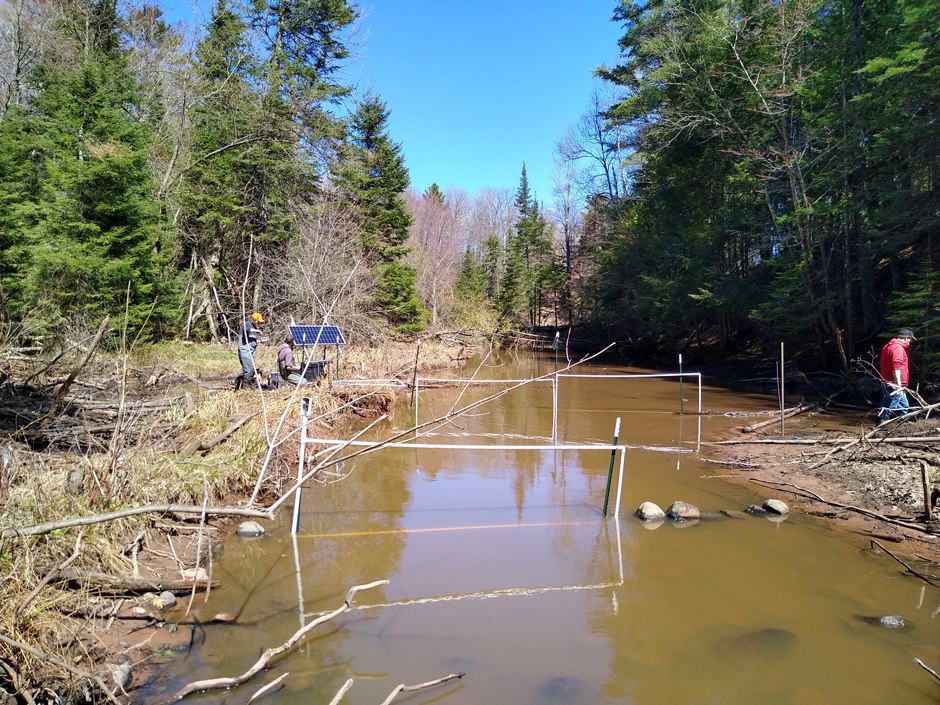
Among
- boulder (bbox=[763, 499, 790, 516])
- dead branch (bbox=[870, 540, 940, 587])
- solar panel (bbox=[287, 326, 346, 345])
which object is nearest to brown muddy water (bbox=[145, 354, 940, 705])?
dead branch (bbox=[870, 540, 940, 587])

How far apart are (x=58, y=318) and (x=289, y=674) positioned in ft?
41.9

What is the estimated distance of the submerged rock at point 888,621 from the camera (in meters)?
4.66

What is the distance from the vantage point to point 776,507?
7.20 meters

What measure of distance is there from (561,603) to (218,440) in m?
4.86

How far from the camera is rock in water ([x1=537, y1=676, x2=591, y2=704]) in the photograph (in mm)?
3862

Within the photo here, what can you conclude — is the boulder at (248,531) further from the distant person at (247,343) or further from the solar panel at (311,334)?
the solar panel at (311,334)

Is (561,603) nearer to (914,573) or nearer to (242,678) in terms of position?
(242,678)

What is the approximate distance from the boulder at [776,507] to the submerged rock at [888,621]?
2.39 m

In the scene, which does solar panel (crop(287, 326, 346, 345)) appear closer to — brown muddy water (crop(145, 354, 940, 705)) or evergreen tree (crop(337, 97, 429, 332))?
brown muddy water (crop(145, 354, 940, 705))

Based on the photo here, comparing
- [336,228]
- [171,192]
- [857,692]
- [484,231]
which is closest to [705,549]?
[857,692]

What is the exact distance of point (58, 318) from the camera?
43.1 ft

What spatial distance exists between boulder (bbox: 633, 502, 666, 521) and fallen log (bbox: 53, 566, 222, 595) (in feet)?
15.9

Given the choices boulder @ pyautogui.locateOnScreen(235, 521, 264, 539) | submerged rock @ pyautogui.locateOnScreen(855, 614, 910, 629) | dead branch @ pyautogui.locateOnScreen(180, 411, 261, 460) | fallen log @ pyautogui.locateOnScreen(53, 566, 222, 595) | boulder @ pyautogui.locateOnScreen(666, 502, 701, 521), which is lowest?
submerged rock @ pyautogui.locateOnScreen(855, 614, 910, 629)

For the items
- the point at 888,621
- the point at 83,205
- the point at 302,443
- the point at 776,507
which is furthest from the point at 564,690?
the point at 83,205
